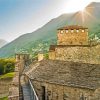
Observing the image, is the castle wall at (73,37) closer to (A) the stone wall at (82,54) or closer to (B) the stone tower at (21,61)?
(A) the stone wall at (82,54)

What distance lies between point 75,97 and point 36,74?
859 cm

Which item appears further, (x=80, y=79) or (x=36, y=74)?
(x=36, y=74)

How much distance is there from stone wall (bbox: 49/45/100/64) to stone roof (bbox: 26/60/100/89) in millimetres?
6119

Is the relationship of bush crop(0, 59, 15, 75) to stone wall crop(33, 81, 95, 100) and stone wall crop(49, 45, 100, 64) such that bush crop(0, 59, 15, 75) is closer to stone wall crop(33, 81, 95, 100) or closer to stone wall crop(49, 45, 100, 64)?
stone wall crop(49, 45, 100, 64)

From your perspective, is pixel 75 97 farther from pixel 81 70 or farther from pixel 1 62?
pixel 1 62

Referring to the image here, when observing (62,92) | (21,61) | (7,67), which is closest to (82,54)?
(21,61)

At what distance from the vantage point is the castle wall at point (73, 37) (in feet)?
153

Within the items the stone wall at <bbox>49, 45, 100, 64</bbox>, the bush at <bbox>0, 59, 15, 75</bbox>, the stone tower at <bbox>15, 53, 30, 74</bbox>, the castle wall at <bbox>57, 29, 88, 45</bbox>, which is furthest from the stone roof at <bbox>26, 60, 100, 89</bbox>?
the bush at <bbox>0, 59, 15, 75</bbox>

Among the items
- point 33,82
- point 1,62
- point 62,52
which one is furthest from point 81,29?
point 1,62

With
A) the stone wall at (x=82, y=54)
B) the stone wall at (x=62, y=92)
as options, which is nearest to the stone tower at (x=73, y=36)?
the stone wall at (x=82, y=54)

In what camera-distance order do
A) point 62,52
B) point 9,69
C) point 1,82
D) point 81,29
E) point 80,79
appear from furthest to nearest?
1. point 9,69
2. point 1,82
3. point 81,29
4. point 62,52
5. point 80,79

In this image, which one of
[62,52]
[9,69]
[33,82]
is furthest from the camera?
[9,69]

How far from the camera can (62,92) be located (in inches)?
1109

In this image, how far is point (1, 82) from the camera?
195 feet
